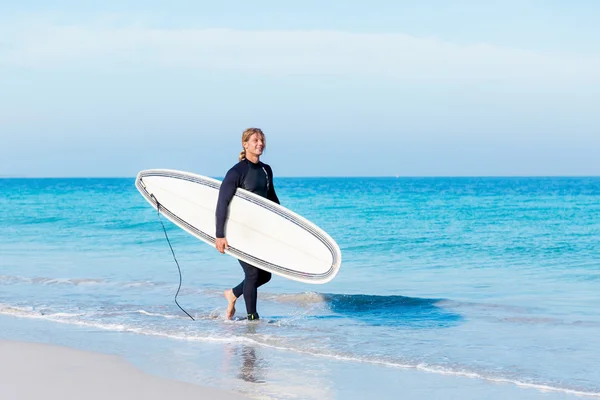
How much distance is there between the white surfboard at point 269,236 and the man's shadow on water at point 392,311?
808 mm

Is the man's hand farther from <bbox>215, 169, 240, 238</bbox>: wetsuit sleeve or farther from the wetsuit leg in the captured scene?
the wetsuit leg

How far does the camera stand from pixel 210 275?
11070 millimetres

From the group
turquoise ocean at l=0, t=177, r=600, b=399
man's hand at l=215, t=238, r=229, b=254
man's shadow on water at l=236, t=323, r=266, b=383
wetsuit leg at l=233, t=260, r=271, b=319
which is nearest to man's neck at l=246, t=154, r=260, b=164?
man's hand at l=215, t=238, r=229, b=254

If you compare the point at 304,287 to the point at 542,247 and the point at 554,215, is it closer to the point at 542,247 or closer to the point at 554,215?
the point at 542,247

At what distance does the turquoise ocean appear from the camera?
16.3 ft

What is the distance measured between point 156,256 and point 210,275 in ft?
9.80

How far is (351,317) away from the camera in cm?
752

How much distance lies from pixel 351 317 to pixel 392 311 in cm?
62

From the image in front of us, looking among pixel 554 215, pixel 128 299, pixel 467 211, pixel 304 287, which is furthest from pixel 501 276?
pixel 467 211

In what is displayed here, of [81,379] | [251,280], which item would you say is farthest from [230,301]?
[81,379]

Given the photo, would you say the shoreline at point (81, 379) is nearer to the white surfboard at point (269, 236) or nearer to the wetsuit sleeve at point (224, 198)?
the wetsuit sleeve at point (224, 198)

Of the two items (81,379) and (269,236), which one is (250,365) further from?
(269,236)

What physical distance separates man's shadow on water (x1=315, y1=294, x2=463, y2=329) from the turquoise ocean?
2 cm

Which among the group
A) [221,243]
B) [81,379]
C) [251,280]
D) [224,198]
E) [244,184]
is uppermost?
[244,184]
